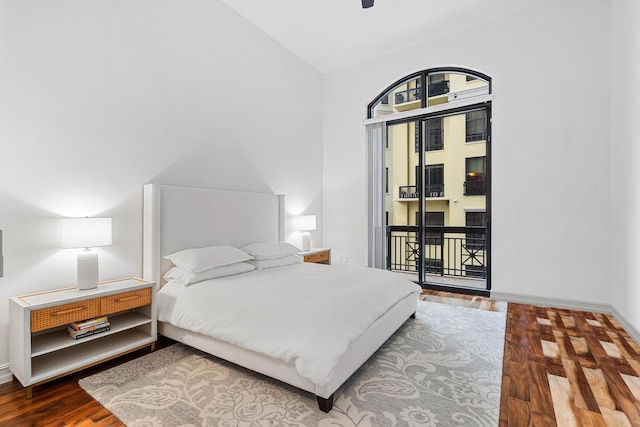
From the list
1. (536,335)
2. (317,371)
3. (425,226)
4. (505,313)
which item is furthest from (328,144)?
(317,371)

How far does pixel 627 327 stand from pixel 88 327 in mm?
4493

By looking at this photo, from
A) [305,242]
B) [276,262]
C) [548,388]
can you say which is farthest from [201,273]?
[548,388]

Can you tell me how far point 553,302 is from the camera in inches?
141

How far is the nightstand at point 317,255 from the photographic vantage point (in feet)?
14.2

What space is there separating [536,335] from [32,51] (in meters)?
4.58

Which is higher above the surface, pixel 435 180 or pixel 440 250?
pixel 435 180

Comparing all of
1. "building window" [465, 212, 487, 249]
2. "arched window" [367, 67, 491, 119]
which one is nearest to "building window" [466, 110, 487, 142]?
"arched window" [367, 67, 491, 119]

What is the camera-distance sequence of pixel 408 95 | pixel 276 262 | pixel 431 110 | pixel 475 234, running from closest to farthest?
pixel 276 262 < pixel 431 110 < pixel 475 234 < pixel 408 95

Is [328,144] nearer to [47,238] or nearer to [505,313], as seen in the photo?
[505,313]

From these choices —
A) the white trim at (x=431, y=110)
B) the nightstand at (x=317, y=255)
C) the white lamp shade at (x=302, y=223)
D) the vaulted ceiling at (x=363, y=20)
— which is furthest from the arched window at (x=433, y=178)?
the white lamp shade at (x=302, y=223)

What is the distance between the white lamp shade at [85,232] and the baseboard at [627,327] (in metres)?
4.33

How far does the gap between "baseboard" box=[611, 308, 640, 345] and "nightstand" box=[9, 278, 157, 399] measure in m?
3.99

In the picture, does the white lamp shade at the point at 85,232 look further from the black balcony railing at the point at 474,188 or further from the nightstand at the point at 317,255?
the black balcony railing at the point at 474,188

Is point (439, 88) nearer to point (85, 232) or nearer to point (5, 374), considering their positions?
point (85, 232)
